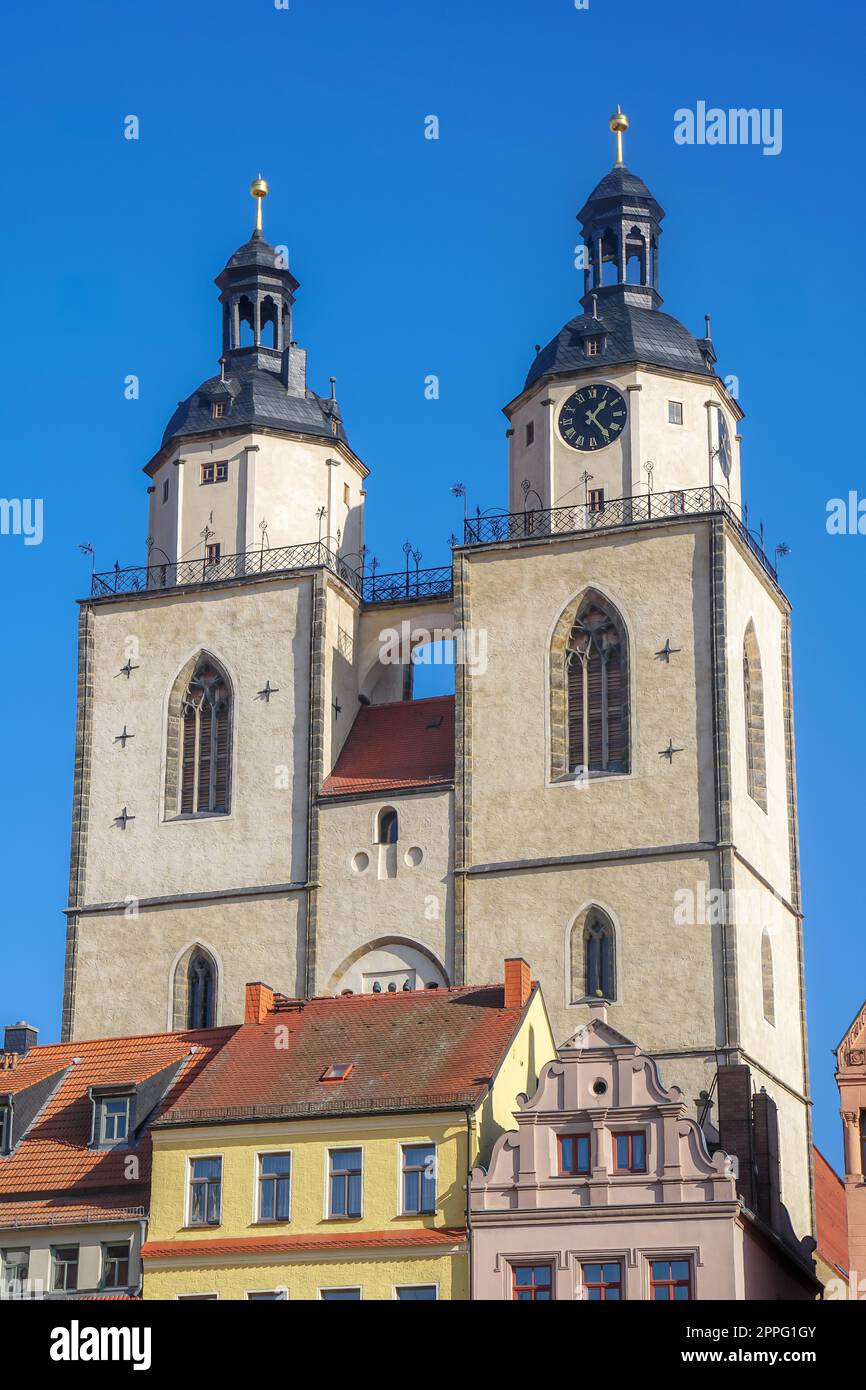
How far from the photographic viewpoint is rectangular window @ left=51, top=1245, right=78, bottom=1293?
141 ft

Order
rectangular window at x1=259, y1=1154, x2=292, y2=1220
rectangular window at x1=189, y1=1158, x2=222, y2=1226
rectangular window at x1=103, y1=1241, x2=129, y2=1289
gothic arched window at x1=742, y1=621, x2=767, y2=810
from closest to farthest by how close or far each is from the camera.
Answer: rectangular window at x1=259, y1=1154, x2=292, y2=1220, rectangular window at x1=189, y1=1158, x2=222, y2=1226, rectangular window at x1=103, y1=1241, x2=129, y2=1289, gothic arched window at x1=742, y1=621, x2=767, y2=810

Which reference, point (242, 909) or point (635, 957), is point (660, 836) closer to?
point (635, 957)

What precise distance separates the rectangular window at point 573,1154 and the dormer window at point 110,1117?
8.08 meters

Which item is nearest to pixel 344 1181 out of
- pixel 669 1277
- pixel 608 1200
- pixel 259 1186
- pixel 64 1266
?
pixel 259 1186

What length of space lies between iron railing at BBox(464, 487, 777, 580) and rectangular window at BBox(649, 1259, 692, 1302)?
22767mm

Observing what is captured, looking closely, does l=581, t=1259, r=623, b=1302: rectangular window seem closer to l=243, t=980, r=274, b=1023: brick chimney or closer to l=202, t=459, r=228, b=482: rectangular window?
l=243, t=980, r=274, b=1023: brick chimney

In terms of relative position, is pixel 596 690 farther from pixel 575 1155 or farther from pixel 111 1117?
pixel 575 1155

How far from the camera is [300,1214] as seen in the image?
41.7 meters

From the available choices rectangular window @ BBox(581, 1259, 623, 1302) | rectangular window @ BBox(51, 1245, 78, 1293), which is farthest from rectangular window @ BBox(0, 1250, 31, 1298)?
rectangular window @ BBox(581, 1259, 623, 1302)

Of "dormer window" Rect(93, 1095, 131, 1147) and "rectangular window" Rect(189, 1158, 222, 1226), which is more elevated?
"dormer window" Rect(93, 1095, 131, 1147)
